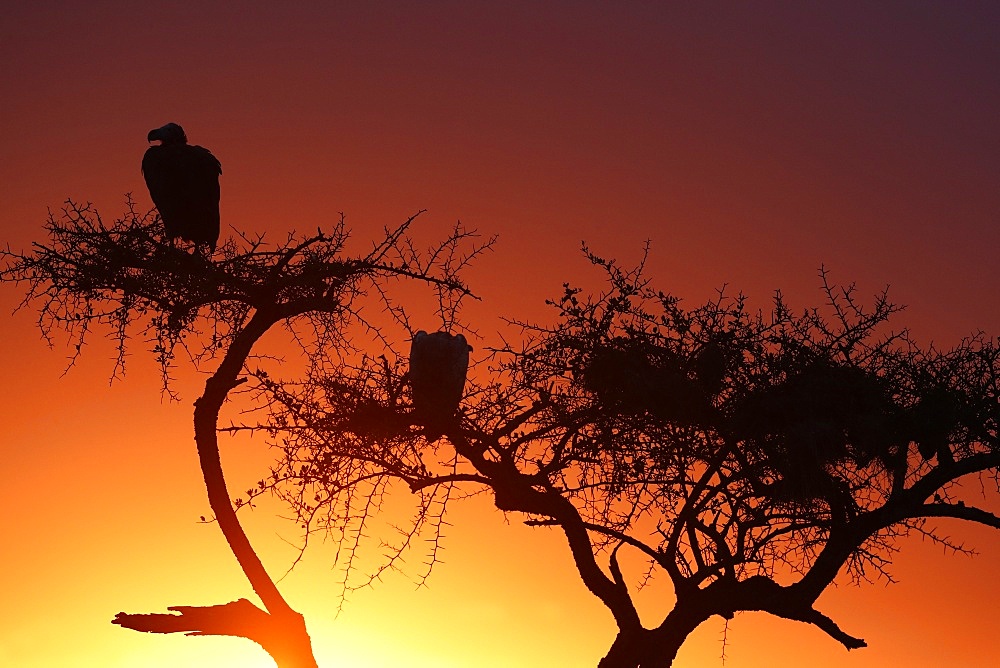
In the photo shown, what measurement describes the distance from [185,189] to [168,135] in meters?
0.63

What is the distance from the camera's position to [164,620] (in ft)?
25.6

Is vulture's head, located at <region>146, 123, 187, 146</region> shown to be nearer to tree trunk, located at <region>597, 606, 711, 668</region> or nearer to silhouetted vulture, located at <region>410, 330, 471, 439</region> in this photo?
silhouetted vulture, located at <region>410, 330, 471, 439</region>

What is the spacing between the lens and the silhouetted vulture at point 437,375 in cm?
771

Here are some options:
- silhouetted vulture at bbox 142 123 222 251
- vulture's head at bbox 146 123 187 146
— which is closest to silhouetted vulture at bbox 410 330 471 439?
silhouetted vulture at bbox 142 123 222 251

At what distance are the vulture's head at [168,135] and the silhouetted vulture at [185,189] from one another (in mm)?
31

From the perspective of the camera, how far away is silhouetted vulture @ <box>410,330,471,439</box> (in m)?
7.71

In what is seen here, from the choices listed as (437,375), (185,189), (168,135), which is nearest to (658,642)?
(437,375)

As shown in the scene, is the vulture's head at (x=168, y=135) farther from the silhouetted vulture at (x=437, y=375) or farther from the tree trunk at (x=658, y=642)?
the tree trunk at (x=658, y=642)

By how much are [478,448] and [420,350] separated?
84 centimetres

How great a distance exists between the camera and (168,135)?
9680 millimetres

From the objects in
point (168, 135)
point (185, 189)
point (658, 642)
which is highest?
point (168, 135)

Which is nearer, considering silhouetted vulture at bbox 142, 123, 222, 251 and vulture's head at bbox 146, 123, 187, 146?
silhouetted vulture at bbox 142, 123, 222, 251

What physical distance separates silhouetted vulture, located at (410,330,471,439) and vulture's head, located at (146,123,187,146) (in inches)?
126

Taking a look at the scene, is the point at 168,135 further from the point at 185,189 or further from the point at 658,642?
the point at 658,642
